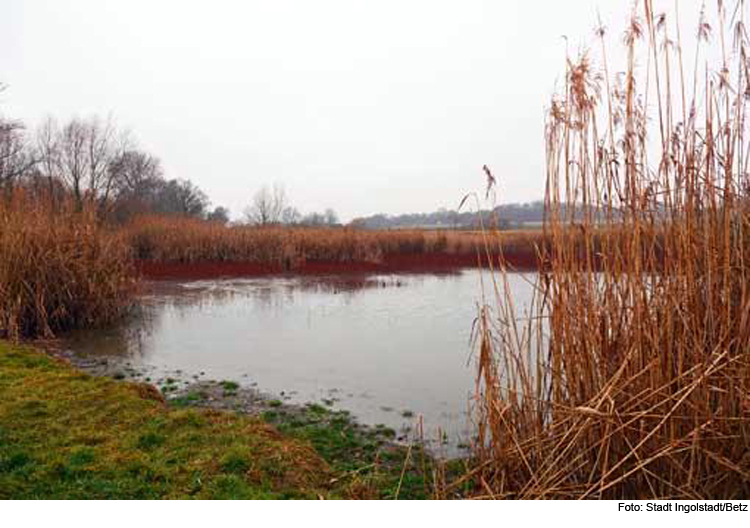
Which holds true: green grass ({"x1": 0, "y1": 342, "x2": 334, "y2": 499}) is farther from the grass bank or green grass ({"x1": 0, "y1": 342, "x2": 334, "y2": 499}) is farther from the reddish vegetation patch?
the reddish vegetation patch

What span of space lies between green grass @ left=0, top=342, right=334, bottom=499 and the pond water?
128cm

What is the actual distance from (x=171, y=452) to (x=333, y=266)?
14.7m

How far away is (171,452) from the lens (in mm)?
2973

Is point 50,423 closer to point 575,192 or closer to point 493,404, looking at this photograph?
point 493,404

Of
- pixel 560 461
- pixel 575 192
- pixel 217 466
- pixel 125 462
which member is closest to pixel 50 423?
pixel 125 462

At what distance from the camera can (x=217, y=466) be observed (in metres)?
2.80

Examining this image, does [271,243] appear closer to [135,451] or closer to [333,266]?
[333,266]

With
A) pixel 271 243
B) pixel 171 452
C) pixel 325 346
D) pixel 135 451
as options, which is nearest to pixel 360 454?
pixel 171 452

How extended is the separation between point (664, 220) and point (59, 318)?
8.18 meters

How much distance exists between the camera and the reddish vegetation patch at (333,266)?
15.6 m

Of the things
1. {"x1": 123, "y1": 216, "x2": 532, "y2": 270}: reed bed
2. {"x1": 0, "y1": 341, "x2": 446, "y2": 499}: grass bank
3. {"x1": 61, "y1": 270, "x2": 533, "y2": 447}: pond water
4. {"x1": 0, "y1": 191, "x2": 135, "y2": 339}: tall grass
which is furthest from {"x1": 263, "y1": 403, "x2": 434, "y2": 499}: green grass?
{"x1": 123, "y1": 216, "x2": 532, "y2": 270}: reed bed

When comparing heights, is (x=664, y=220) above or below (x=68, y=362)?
above

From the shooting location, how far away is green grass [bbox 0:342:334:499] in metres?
2.55

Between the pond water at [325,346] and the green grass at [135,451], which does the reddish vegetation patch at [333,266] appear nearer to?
the pond water at [325,346]
